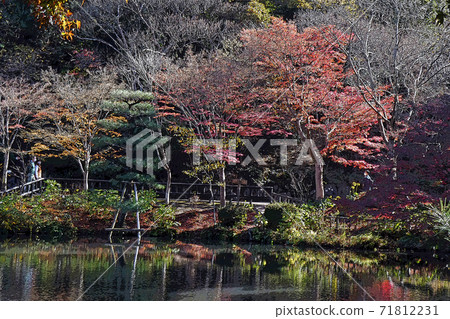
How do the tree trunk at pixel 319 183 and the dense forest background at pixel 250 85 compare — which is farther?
the tree trunk at pixel 319 183

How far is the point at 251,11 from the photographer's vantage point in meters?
25.8

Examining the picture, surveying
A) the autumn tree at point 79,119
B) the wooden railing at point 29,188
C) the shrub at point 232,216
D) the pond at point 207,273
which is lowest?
the pond at point 207,273

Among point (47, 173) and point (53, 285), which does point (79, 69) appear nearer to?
point (47, 173)

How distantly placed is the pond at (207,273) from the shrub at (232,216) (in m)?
1.90

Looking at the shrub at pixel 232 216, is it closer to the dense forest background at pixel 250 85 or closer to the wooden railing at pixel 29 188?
the dense forest background at pixel 250 85

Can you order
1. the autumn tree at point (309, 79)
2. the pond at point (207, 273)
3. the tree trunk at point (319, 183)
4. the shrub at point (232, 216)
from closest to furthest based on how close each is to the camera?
the pond at point (207, 273)
the shrub at point (232, 216)
the autumn tree at point (309, 79)
the tree trunk at point (319, 183)

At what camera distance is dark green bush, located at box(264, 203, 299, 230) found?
16.8 metres

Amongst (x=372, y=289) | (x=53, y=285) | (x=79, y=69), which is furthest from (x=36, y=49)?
(x=372, y=289)

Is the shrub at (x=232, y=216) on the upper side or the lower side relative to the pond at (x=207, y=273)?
upper

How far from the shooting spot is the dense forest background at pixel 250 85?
1761 cm

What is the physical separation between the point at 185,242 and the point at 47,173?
37.4 ft

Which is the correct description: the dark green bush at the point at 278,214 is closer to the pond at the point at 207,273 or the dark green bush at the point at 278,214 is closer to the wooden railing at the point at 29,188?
the pond at the point at 207,273

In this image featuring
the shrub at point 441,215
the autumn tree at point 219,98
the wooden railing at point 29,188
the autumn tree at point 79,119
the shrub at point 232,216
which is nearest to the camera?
the shrub at point 441,215

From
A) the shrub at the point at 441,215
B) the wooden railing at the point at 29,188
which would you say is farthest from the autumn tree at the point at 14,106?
the shrub at the point at 441,215
